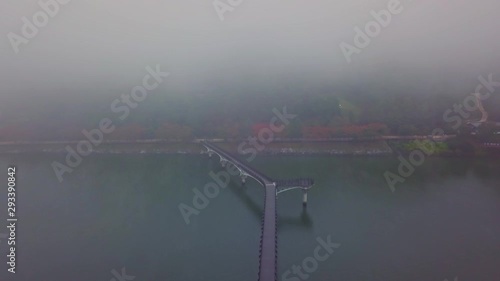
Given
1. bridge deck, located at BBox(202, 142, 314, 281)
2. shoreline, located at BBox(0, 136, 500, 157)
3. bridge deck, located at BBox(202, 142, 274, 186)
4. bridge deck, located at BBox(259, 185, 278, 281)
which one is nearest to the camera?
bridge deck, located at BBox(259, 185, 278, 281)

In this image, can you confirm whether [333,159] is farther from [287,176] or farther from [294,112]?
[294,112]

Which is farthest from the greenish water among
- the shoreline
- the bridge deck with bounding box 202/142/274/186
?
the shoreline

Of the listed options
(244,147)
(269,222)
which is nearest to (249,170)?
(269,222)

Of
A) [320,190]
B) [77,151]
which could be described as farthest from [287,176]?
[77,151]

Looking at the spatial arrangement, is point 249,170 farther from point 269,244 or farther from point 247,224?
point 269,244

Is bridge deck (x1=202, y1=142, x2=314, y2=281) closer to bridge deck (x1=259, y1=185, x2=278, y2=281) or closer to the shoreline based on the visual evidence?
bridge deck (x1=259, y1=185, x2=278, y2=281)

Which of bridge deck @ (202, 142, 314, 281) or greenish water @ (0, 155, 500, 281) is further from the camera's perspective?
greenish water @ (0, 155, 500, 281)

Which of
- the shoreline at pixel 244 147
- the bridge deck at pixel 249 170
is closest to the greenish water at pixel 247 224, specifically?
the bridge deck at pixel 249 170

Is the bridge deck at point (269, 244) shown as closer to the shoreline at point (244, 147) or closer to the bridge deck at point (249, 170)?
the bridge deck at point (249, 170)
